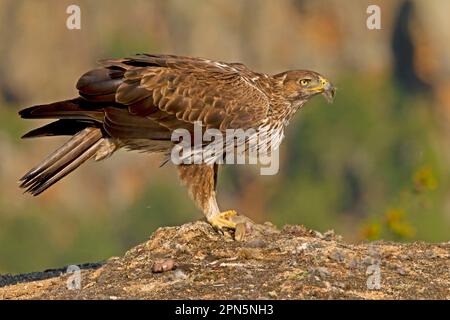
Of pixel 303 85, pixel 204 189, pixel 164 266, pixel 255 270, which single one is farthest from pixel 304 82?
pixel 164 266

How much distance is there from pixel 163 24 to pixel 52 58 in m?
9.20

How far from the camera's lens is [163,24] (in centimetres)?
8631

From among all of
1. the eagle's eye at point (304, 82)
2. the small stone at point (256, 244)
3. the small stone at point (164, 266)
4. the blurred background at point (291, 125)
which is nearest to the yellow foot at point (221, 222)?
the small stone at point (256, 244)

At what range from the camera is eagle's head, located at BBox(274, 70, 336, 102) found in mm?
13000

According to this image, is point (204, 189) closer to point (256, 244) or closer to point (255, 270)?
point (256, 244)

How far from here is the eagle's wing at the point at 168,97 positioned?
484 inches

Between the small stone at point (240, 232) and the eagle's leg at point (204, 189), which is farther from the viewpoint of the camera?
the eagle's leg at point (204, 189)

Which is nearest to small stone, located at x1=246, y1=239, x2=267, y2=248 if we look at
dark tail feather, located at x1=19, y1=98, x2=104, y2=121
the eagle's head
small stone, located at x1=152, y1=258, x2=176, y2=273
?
small stone, located at x1=152, y1=258, x2=176, y2=273

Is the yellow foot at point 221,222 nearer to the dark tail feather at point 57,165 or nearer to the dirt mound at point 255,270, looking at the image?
the dirt mound at point 255,270

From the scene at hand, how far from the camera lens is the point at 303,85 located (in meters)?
13.1

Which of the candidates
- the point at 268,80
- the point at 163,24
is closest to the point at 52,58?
the point at 163,24

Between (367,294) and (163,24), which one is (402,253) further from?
(163,24)

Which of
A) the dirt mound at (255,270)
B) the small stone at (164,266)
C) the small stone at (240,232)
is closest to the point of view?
the dirt mound at (255,270)
